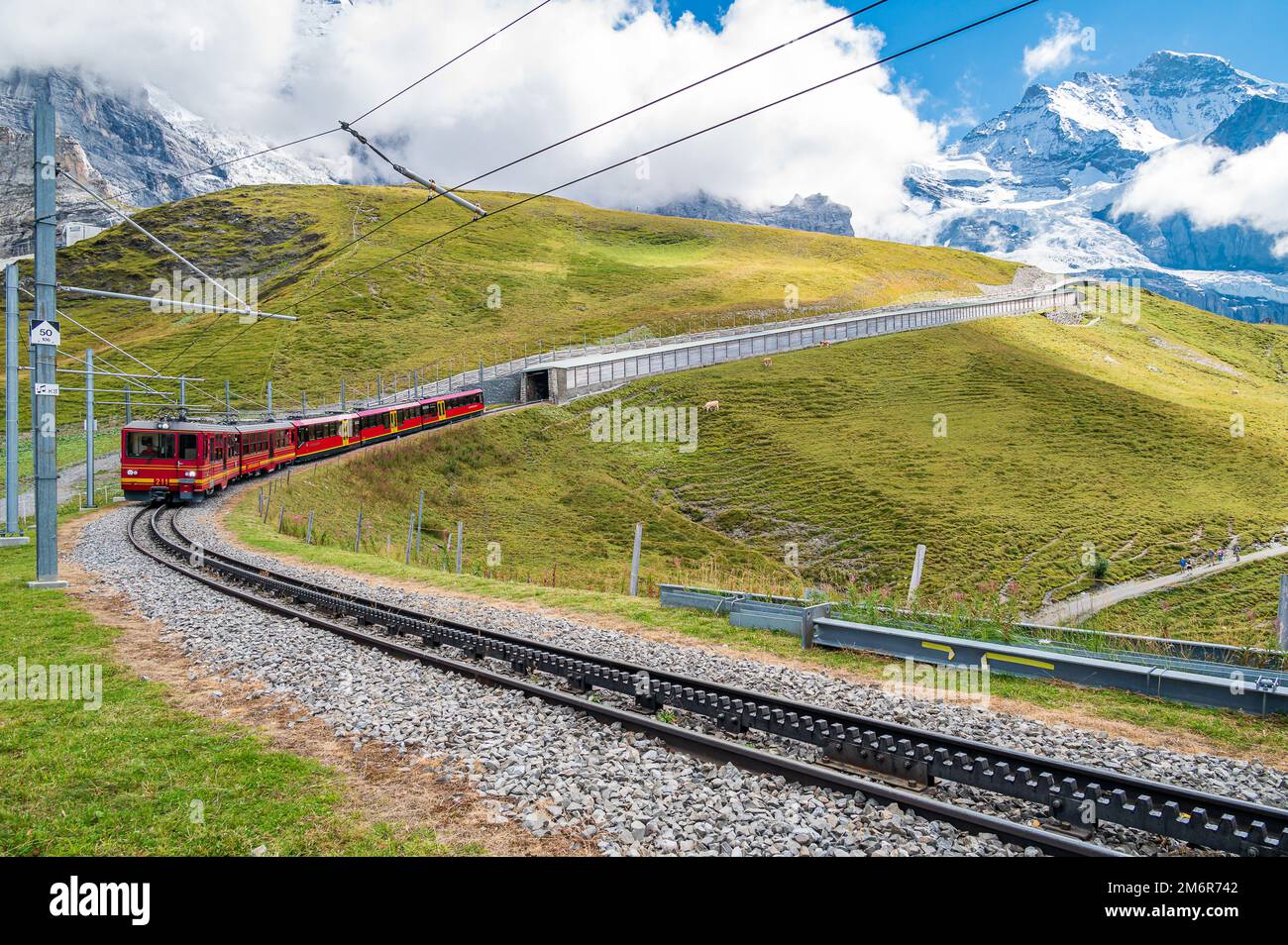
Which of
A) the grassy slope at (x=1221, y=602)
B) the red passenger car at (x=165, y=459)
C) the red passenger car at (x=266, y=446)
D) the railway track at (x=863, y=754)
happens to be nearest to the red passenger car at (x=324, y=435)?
the red passenger car at (x=266, y=446)

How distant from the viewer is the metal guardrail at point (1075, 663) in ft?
30.6

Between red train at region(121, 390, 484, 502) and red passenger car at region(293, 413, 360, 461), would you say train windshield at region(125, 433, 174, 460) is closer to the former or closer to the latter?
red train at region(121, 390, 484, 502)

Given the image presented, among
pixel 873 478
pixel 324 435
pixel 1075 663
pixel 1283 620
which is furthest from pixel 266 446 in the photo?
pixel 1283 620

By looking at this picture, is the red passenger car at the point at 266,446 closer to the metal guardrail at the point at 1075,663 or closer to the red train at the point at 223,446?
the red train at the point at 223,446

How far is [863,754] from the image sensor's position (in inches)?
308

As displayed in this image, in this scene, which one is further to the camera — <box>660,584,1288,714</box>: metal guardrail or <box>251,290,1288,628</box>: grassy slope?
<box>251,290,1288,628</box>: grassy slope

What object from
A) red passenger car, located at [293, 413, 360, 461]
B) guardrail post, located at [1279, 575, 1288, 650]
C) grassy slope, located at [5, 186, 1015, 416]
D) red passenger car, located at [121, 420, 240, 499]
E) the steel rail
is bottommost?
the steel rail

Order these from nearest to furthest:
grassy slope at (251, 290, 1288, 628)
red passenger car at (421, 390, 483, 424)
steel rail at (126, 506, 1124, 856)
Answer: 1. steel rail at (126, 506, 1124, 856)
2. grassy slope at (251, 290, 1288, 628)
3. red passenger car at (421, 390, 483, 424)

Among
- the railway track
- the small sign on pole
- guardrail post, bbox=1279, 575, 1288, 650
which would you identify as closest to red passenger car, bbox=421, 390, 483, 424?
the small sign on pole

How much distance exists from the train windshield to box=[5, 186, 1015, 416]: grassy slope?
42672 millimetres

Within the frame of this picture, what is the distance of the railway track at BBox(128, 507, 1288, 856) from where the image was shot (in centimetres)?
623

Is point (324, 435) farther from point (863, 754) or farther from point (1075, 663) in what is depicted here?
point (863, 754)

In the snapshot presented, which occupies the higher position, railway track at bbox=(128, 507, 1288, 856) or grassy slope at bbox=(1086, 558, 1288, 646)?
railway track at bbox=(128, 507, 1288, 856)

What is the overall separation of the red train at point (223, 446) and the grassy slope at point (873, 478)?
3.40 meters
